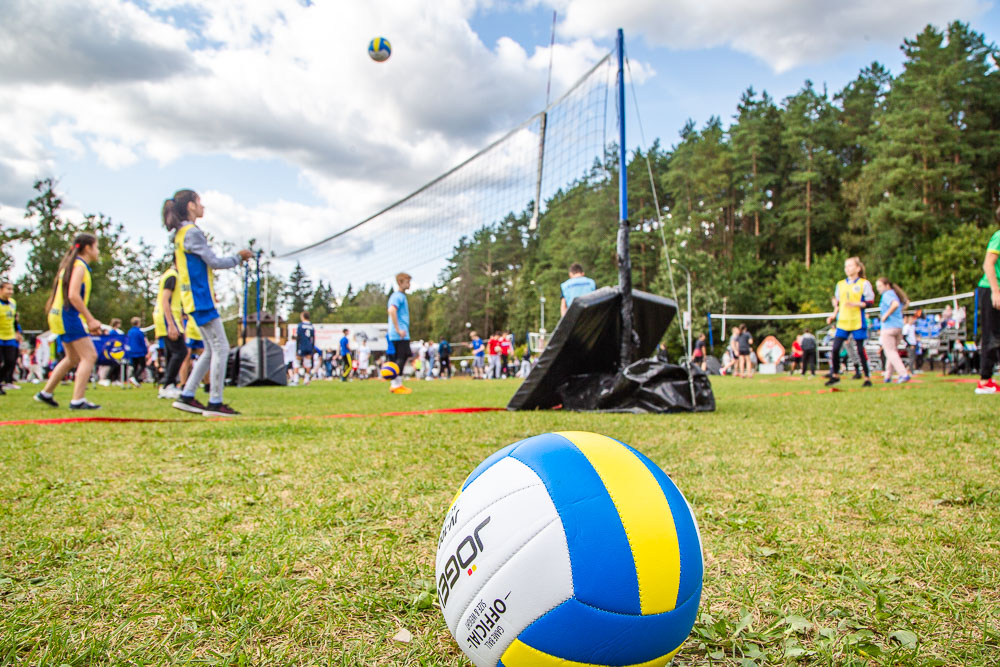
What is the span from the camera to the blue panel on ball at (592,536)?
1.20 meters

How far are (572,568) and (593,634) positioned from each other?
131 mm

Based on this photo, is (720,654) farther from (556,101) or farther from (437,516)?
(556,101)

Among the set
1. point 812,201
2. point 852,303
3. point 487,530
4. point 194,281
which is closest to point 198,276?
point 194,281

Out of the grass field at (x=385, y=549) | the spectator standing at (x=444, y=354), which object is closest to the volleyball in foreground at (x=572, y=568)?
the grass field at (x=385, y=549)

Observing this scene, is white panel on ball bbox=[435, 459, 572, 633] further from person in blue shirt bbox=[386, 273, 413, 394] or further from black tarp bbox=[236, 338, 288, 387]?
black tarp bbox=[236, 338, 288, 387]

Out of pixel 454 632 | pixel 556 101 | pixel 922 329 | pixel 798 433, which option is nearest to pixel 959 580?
pixel 454 632

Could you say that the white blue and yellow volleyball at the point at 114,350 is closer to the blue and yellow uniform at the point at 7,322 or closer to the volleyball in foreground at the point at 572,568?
the blue and yellow uniform at the point at 7,322

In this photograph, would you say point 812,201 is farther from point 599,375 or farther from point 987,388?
point 599,375

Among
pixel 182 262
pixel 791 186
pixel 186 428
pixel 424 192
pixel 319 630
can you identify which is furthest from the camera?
pixel 791 186

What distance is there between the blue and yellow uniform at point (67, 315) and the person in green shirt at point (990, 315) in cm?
1048

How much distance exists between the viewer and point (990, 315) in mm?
7629

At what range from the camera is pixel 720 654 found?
56.7 inches

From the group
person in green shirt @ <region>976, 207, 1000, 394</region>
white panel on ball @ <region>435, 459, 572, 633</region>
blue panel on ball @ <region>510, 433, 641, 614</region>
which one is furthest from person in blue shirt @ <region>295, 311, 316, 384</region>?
blue panel on ball @ <region>510, 433, 641, 614</region>

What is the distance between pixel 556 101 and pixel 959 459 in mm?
6241
